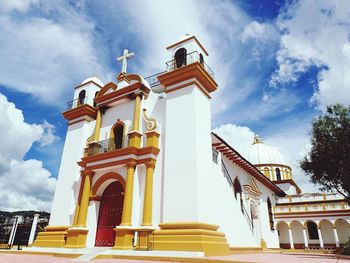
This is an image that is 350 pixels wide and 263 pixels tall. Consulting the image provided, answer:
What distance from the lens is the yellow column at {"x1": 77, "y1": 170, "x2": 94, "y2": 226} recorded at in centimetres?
1258

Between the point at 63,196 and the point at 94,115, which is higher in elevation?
the point at 94,115

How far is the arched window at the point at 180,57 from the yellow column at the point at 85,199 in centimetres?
664

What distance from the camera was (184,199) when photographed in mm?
10258

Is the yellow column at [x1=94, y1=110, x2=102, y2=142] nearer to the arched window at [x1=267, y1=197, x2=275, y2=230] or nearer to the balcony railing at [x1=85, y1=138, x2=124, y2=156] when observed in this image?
the balcony railing at [x1=85, y1=138, x2=124, y2=156]

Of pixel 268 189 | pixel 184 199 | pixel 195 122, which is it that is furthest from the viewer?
pixel 268 189

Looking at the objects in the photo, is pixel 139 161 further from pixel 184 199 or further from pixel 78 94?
pixel 78 94

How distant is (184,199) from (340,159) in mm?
8721

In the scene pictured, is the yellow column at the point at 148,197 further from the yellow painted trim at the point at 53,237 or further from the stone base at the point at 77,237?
the yellow painted trim at the point at 53,237

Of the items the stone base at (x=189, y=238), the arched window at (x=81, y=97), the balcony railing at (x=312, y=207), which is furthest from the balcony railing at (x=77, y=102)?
the balcony railing at (x=312, y=207)

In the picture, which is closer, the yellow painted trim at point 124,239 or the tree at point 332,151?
the yellow painted trim at point 124,239

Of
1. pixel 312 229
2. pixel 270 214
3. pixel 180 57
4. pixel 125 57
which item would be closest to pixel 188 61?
pixel 180 57

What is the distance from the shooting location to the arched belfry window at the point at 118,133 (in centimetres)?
1388

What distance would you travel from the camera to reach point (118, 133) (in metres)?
14.2

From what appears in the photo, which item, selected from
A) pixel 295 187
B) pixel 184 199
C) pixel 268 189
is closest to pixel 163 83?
pixel 184 199
